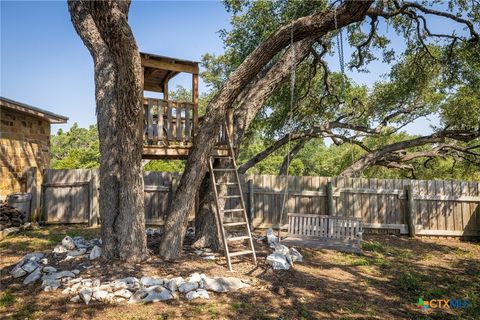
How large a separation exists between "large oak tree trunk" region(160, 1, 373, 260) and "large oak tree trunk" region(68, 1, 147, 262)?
22.4 inches

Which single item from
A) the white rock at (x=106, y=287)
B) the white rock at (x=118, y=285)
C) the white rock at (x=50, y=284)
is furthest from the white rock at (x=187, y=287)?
the white rock at (x=50, y=284)

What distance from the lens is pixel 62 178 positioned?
11000 millimetres

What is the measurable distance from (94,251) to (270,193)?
21.0 feet

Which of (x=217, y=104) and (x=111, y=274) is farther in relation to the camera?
(x=217, y=104)

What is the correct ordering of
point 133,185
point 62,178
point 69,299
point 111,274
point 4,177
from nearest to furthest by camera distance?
point 69,299, point 111,274, point 133,185, point 4,177, point 62,178

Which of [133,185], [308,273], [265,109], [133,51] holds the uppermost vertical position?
[265,109]

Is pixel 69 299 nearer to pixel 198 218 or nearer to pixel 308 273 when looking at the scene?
pixel 198 218

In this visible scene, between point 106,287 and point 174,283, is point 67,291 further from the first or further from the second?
point 174,283

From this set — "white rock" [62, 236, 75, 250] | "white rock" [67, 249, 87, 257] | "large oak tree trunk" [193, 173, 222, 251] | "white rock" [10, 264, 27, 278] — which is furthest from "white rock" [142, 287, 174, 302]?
"white rock" [62, 236, 75, 250]

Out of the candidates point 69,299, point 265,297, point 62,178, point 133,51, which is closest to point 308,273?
point 265,297

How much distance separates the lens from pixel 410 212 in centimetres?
1094

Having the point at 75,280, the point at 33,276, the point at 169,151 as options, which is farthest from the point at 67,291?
the point at 169,151

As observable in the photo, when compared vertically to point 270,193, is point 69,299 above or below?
below

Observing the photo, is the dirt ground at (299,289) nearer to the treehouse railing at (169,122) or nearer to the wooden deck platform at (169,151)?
the wooden deck platform at (169,151)
